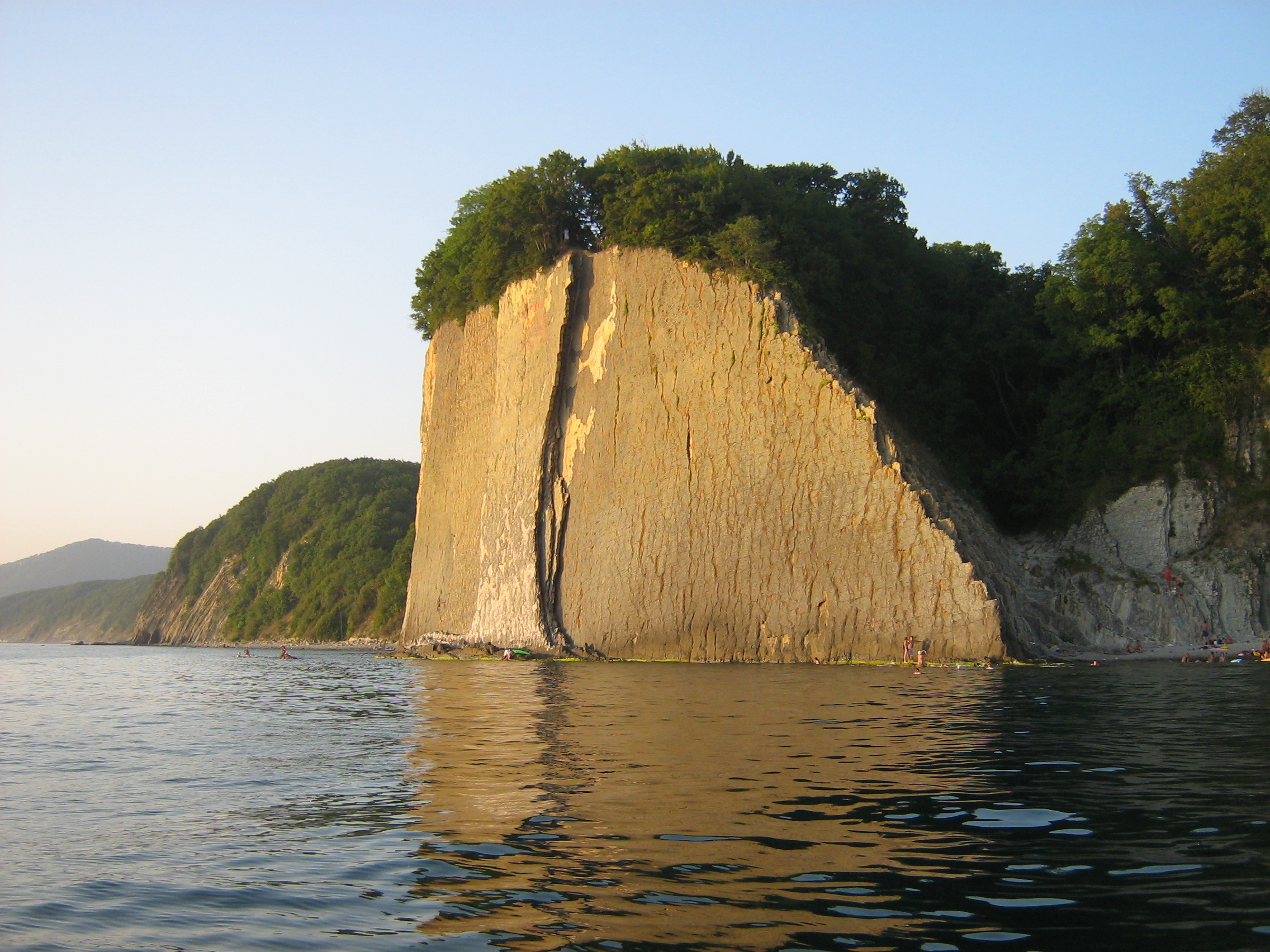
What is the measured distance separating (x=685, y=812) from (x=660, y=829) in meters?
0.79

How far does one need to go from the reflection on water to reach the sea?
39 mm

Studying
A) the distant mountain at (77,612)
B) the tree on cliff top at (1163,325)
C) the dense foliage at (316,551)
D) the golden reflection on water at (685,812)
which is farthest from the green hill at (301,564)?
the golden reflection on water at (685,812)

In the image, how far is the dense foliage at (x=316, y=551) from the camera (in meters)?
81.7

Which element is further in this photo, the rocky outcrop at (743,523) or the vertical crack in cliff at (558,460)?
the vertical crack in cliff at (558,460)

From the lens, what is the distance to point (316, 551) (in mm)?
91562

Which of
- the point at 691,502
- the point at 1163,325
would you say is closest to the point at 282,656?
the point at 691,502

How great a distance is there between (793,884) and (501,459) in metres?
40.4

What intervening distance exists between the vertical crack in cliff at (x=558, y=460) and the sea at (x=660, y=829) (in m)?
22.3

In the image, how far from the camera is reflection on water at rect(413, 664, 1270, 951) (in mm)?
6730

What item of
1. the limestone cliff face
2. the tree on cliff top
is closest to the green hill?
the limestone cliff face

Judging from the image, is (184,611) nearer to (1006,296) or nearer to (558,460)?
(558,460)

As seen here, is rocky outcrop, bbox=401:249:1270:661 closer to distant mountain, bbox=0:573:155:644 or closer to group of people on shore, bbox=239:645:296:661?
group of people on shore, bbox=239:645:296:661

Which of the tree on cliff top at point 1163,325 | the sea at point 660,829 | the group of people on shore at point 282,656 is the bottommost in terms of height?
the group of people on shore at point 282,656

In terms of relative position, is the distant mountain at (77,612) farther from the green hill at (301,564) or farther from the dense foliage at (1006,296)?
the dense foliage at (1006,296)
